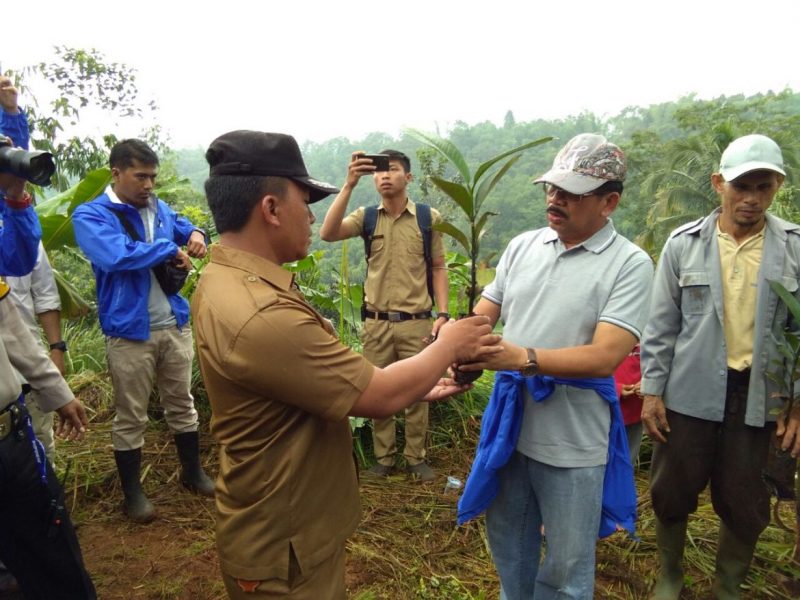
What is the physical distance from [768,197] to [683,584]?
1829 millimetres

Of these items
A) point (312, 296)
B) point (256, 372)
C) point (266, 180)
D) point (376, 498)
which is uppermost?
point (266, 180)

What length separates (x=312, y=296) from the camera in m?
5.14

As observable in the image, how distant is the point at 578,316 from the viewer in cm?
Result: 183

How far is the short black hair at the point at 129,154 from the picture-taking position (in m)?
3.03

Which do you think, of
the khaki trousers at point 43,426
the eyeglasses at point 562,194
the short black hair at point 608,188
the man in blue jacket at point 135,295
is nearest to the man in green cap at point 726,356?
the short black hair at point 608,188

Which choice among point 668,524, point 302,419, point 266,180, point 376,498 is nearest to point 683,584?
point 668,524

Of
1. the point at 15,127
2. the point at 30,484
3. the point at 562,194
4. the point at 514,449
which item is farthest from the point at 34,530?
the point at 562,194

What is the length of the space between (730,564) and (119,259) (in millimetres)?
3284

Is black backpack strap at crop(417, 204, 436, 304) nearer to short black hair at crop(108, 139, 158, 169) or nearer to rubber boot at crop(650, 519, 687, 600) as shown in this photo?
short black hair at crop(108, 139, 158, 169)

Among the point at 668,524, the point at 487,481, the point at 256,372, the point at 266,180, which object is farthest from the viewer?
the point at 668,524

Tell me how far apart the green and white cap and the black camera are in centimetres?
249

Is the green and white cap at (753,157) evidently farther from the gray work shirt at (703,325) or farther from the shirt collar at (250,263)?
the shirt collar at (250,263)

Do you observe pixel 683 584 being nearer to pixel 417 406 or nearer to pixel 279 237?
pixel 417 406

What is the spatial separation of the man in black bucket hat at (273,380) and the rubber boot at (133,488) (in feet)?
6.88
